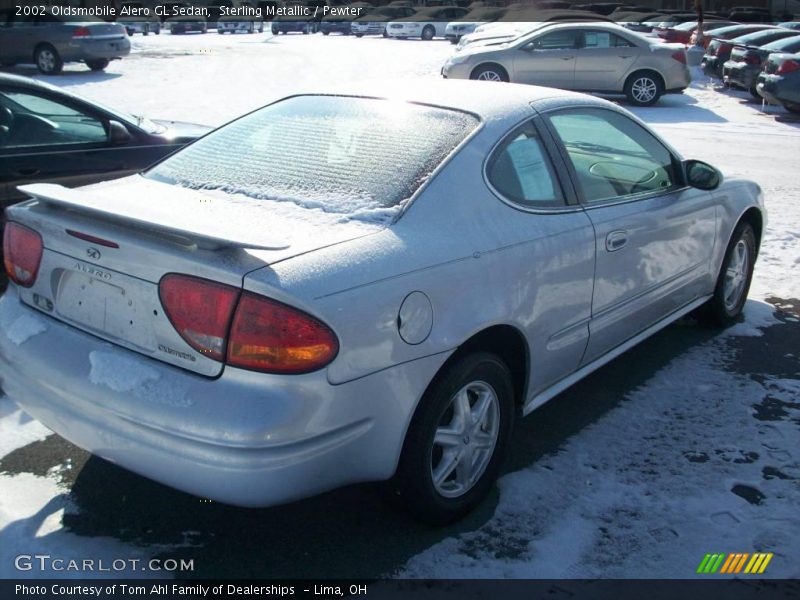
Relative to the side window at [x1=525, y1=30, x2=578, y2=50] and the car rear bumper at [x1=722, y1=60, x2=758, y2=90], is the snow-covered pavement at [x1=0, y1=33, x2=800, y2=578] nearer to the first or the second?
the side window at [x1=525, y1=30, x2=578, y2=50]

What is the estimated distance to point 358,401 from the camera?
2.66 metres

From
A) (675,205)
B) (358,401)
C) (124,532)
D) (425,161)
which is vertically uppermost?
(425,161)

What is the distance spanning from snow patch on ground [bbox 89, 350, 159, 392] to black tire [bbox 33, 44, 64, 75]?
Answer: 20.1 m

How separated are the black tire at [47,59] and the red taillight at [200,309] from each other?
20305mm

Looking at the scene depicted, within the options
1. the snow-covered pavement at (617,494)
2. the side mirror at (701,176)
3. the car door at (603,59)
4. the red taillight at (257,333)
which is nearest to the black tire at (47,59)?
the car door at (603,59)

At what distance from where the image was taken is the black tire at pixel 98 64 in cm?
2162

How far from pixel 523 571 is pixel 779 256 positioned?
476cm

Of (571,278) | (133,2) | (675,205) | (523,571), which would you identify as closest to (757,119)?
(675,205)

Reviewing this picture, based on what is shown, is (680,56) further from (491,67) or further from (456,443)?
(456,443)

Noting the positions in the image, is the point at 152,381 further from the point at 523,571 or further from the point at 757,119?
the point at 757,119

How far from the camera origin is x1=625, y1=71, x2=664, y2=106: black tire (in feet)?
54.3

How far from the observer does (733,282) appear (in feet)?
17.4

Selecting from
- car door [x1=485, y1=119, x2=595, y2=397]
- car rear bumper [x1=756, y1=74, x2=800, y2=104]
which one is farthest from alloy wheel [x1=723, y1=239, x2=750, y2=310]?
car rear bumper [x1=756, y1=74, x2=800, y2=104]

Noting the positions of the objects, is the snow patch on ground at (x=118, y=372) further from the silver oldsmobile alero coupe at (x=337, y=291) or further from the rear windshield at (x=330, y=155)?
the rear windshield at (x=330, y=155)
